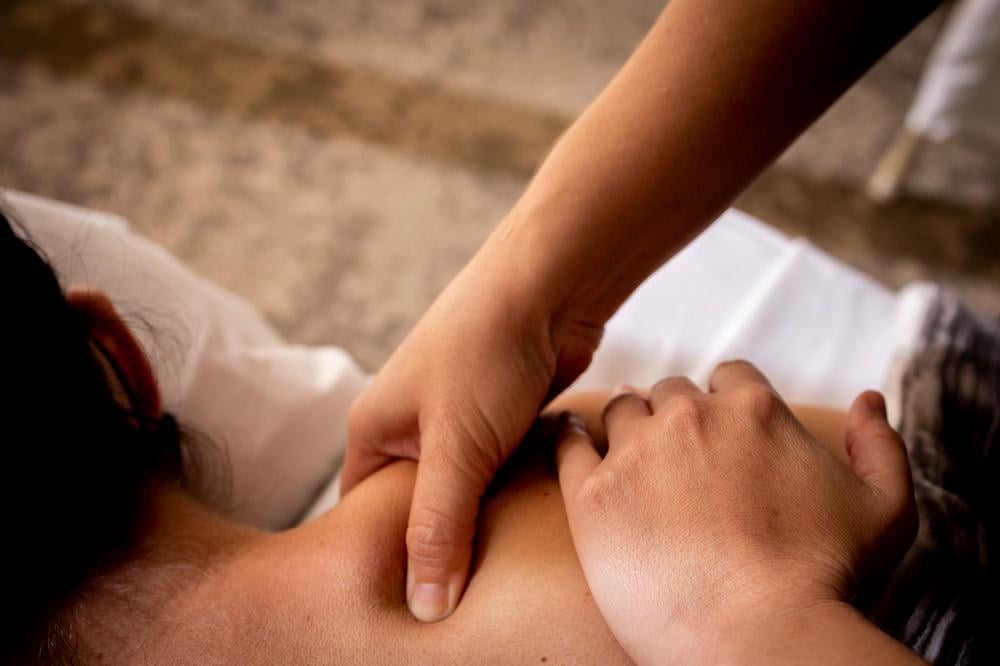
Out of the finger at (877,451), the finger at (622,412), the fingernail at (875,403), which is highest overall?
the fingernail at (875,403)

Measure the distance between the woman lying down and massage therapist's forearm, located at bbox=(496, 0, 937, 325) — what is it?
16 cm

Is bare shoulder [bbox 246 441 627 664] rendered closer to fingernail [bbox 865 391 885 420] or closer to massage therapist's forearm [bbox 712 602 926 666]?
massage therapist's forearm [bbox 712 602 926 666]

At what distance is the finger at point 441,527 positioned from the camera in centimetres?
60

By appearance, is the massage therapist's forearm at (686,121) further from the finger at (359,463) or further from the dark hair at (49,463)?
the dark hair at (49,463)

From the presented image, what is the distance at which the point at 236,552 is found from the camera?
2.15 feet

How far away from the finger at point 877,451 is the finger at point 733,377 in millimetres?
80

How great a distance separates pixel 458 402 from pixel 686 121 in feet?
1.14

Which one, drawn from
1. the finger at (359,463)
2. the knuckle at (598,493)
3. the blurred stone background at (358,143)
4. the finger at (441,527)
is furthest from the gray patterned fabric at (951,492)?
the blurred stone background at (358,143)

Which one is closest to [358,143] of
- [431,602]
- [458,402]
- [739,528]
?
[458,402]

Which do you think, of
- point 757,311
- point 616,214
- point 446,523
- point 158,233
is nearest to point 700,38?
point 616,214

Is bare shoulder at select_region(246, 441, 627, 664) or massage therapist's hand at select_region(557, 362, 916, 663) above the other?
massage therapist's hand at select_region(557, 362, 916, 663)

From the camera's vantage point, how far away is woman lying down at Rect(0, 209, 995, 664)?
54 centimetres

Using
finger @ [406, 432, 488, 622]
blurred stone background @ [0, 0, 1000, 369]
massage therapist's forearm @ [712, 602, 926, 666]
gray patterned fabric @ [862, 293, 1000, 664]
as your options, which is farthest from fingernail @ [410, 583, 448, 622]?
blurred stone background @ [0, 0, 1000, 369]

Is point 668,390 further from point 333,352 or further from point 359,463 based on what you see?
point 333,352
